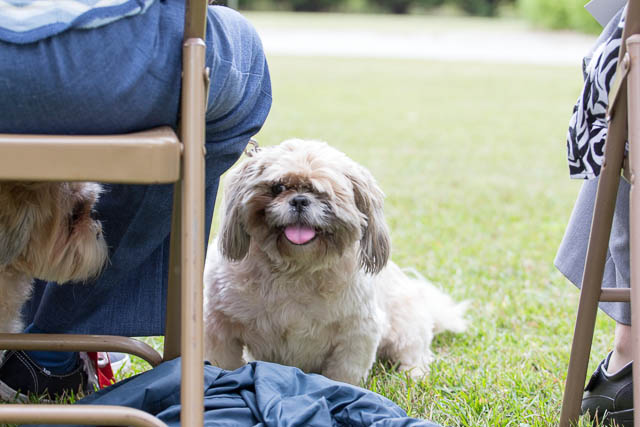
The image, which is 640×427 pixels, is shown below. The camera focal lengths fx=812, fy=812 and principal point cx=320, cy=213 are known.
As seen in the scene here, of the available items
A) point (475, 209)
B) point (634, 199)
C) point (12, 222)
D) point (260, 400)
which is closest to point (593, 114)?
point (634, 199)

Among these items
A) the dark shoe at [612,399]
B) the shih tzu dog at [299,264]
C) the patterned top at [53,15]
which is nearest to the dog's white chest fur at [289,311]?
the shih tzu dog at [299,264]

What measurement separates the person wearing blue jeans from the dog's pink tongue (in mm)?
322

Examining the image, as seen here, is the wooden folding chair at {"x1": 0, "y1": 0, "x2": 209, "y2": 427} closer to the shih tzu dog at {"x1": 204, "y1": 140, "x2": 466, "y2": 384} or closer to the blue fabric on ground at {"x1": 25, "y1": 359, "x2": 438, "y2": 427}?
the blue fabric on ground at {"x1": 25, "y1": 359, "x2": 438, "y2": 427}

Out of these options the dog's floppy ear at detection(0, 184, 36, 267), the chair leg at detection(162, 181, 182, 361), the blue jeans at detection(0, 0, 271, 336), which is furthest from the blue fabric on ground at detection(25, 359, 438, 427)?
the dog's floppy ear at detection(0, 184, 36, 267)

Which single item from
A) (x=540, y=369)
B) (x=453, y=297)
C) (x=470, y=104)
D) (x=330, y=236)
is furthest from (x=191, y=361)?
(x=470, y=104)

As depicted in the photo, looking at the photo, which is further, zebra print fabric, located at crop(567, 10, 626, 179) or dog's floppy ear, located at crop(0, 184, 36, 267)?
zebra print fabric, located at crop(567, 10, 626, 179)

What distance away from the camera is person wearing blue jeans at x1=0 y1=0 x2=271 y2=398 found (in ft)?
5.01

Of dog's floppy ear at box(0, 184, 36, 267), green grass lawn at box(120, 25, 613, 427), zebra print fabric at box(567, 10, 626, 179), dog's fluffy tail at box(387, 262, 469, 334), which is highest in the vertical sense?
zebra print fabric at box(567, 10, 626, 179)

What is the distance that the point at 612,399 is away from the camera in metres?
2.27

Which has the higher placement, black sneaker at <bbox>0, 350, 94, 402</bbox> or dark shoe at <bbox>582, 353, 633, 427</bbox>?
dark shoe at <bbox>582, 353, 633, 427</bbox>

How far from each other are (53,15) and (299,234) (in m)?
1.11

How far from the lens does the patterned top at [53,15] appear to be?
151 centimetres

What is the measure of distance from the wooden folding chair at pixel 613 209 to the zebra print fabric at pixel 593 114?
11cm

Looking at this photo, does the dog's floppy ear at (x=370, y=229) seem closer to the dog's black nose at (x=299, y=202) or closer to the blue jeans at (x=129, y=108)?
the dog's black nose at (x=299, y=202)
